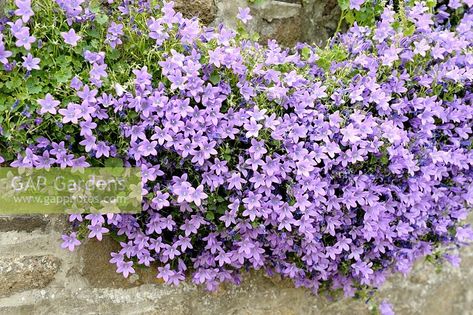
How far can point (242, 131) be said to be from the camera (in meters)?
2.49

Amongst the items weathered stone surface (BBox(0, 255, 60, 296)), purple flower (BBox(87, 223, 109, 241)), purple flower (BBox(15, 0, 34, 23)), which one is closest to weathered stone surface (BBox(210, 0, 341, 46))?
purple flower (BBox(15, 0, 34, 23))

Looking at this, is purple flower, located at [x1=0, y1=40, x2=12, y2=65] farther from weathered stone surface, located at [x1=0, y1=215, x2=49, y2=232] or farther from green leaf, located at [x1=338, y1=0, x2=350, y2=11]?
green leaf, located at [x1=338, y1=0, x2=350, y2=11]

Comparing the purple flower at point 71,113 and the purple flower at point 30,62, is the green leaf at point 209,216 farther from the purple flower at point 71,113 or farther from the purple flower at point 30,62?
the purple flower at point 30,62

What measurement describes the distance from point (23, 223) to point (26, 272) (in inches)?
8.7

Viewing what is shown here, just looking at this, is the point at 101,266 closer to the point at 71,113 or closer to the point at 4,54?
the point at 71,113

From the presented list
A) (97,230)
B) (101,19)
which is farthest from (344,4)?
(97,230)

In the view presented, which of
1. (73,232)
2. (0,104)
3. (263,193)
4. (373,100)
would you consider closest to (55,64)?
(0,104)

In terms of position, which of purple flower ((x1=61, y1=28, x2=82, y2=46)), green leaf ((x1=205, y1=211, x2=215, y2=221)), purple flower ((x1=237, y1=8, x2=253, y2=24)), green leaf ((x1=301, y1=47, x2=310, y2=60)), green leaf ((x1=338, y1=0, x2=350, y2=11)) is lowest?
green leaf ((x1=205, y1=211, x2=215, y2=221))

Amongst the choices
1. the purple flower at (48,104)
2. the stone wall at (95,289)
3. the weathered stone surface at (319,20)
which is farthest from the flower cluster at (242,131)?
the weathered stone surface at (319,20)

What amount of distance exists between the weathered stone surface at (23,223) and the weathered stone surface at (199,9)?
3.89ft

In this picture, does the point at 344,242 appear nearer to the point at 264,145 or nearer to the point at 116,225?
the point at 264,145

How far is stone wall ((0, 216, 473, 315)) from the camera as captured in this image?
2.51 meters

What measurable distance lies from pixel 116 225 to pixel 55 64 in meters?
0.72

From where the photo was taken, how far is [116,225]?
8.20 ft
